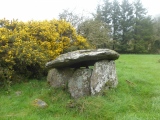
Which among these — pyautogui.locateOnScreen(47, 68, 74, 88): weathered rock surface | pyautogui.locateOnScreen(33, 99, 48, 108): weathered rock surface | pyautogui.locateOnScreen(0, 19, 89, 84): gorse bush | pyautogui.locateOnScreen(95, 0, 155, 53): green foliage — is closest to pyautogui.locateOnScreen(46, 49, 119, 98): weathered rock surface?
pyautogui.locateOnScreen(47, 68, 74, 88): weathered rock surface

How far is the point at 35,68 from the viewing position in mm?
8852

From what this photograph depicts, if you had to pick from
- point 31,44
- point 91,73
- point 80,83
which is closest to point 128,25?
point 31,44

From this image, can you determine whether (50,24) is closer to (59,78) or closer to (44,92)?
(59,78)

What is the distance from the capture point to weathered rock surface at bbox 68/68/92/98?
662 centimetres

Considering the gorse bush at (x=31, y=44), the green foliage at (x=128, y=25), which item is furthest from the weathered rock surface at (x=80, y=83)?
the green foliage at (x=128, y=25)

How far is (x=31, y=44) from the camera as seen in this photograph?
854cm

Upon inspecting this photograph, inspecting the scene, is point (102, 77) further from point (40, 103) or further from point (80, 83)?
point (40, 103)

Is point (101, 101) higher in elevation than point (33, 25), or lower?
lower

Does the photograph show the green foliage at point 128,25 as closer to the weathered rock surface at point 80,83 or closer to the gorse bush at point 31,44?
the gorse bush at point 31,44

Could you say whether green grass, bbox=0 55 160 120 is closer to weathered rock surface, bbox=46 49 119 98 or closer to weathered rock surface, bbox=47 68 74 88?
weathered rock surface, bbox=46 49 119 98

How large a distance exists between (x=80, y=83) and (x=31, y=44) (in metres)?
3.42

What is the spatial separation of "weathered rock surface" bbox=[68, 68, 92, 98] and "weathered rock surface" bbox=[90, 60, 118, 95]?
34 centimetres

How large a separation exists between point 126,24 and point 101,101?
3120cm

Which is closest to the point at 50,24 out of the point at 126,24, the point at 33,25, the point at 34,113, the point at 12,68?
the point at 33,25
